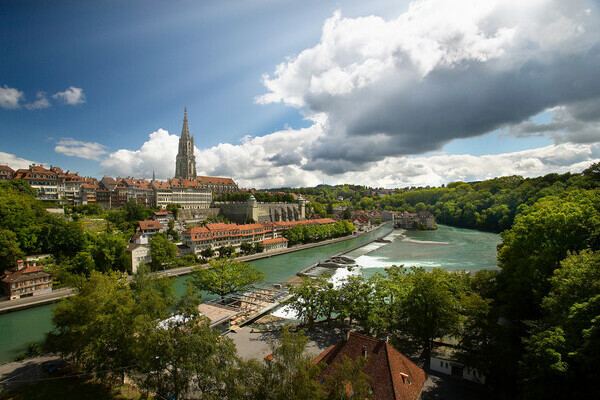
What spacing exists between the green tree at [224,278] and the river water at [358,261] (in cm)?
238

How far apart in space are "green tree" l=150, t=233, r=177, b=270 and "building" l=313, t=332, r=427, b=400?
28.1 m

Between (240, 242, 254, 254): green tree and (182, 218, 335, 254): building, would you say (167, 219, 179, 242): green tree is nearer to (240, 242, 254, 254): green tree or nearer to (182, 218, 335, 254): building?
(182, 218, 335, 254): building

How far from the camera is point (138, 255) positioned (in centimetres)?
3281

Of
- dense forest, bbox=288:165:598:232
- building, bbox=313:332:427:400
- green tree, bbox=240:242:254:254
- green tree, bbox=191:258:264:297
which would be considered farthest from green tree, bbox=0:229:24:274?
dense forest, bbox=288:165:598:232

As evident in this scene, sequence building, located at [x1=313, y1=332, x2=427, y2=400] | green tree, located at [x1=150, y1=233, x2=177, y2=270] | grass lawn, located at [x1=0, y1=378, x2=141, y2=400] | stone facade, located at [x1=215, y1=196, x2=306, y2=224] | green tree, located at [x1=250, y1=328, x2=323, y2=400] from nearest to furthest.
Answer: green tree, located at [x1=250, y1=328, x2=323, y2=400] < building, located at [x1=313, y1=332, x2=427, y2=400] < grass lawn, located at [x1=0, y1=378, x2=141, y2=400] < green tree, located at [x1=150, y1=233, x2=177, y2=270] < stone facade, located at [x1=215, y1=196, x2=306, y2=224]

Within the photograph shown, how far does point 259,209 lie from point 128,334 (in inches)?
2071

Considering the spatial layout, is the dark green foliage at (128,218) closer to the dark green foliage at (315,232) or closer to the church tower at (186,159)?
the dark green foliage at (315,232)

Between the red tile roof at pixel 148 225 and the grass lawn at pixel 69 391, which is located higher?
the red tile roof at pixel 148 225

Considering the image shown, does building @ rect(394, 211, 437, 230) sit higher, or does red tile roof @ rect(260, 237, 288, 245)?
red tile roof @ rect(260, 237, 288, 245)

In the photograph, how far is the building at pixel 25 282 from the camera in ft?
77.2

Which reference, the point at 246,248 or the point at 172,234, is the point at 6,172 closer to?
the point at 172,234

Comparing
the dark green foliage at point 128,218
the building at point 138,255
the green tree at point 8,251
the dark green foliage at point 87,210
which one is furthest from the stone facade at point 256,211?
the green tree at point 8,251

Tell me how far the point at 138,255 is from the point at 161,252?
237 cm

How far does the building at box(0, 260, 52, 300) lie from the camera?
23517 mm
